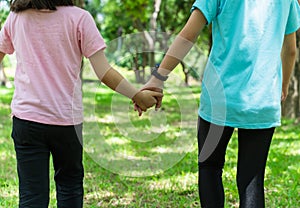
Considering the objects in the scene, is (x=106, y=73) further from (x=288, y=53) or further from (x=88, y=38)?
(x=288, y=53)

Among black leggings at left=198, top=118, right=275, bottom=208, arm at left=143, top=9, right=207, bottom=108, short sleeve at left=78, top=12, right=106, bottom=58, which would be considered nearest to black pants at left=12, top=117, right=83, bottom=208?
short sleeve at left=78, top=12, right=106, bottom=58

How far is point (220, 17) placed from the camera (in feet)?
7.29

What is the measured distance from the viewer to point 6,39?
7.75ft

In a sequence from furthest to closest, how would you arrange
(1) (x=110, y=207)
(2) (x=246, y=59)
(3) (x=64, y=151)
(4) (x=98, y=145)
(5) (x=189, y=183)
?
(4) (x=98, y=145), (5) (x=189, y=183), (1) (x=110, y=207), (3) (x=64, y=151), (2) (x=246, y=59)

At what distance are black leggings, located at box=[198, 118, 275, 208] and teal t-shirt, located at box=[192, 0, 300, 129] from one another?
0.07 metres

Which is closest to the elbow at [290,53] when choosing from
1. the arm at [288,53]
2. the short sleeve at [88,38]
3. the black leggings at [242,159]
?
the arm at [288,53]

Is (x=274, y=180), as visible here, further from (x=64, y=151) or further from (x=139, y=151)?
(x=64, y=151)

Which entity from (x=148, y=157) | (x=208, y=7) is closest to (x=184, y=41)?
(x=208, y=7)

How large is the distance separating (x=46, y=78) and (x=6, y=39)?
12.4 inches

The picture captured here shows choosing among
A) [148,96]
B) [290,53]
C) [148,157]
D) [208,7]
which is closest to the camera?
[208,7]

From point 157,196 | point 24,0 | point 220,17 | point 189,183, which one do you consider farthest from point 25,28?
point 189,183

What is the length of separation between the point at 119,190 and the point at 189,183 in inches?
23.1

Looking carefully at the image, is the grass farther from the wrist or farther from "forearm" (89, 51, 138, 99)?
"forearm" (89, 51, 138, 99)

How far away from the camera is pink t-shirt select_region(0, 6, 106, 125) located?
2242 millimetres
